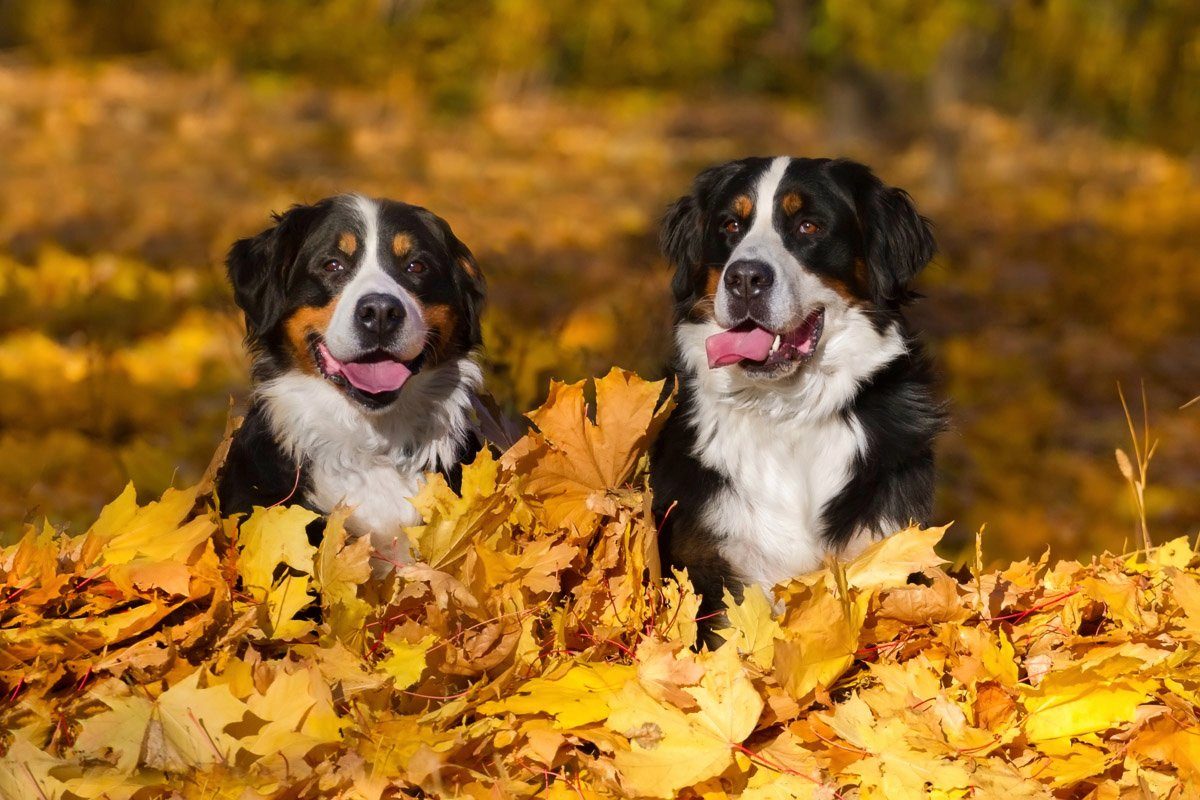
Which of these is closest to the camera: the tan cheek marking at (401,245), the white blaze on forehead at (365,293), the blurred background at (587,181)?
the white blaze on forehead at (365,293)

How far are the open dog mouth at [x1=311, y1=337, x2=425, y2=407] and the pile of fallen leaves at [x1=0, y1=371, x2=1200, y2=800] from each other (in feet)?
2.49

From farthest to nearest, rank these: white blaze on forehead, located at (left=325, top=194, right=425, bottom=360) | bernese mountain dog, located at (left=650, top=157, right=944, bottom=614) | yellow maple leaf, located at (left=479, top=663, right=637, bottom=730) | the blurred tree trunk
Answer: the blurred tree trunk, white blaze on forehead, located at (left=325, top=194, right=425, bottom=360), bernese mountain dog, located at (left=650, top=157, right=944, bottom=614), yellow maple leaf, located at (left=479, top=663, right=637, bottom=730)

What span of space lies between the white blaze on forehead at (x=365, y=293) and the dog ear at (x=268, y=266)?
0.22 metres

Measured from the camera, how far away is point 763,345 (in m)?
3.54

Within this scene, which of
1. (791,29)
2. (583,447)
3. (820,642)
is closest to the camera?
(820,642)

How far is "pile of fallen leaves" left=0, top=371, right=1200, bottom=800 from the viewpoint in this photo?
2475 millimetres

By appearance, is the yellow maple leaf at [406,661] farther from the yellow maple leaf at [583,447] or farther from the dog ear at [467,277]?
the dog ear at [467,277]

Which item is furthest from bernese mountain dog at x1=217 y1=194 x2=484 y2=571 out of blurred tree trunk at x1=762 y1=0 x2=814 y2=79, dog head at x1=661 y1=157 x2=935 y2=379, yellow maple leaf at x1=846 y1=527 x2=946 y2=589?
blurred tree trunk at x1=762 y1=0 x2=814 y2=79

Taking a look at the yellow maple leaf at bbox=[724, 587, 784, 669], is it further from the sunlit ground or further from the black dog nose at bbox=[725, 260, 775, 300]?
the sunlit ground

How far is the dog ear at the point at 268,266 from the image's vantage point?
12.7 ft

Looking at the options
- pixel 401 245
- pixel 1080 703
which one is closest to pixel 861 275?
pixel 401 245

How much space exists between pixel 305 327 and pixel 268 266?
243 mm

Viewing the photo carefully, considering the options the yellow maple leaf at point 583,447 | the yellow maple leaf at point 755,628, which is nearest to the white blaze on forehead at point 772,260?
the yellow maple leaf at point 583,447

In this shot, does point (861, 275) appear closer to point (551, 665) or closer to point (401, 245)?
point (401, 245)
